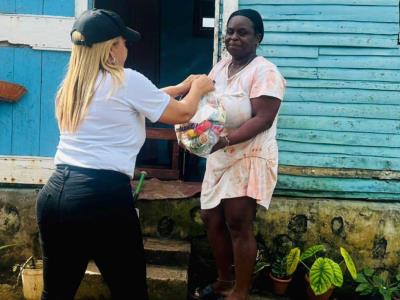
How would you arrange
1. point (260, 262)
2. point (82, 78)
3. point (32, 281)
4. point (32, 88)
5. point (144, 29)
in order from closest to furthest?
point (82, 78), point (32, 281), point (260, 262), point (32, 88), point (144, 29)

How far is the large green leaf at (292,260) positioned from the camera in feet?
12.0

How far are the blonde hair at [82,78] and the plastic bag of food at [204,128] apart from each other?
68cm

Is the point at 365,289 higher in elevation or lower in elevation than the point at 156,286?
lower

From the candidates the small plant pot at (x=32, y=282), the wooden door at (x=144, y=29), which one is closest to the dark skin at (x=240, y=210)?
the small plant pot at (x=32, y=282)

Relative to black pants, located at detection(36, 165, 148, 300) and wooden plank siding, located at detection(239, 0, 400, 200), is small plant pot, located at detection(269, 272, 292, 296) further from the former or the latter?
black pants, located at detection(36, 165, 148, 300)

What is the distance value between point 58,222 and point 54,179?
0.20 metres

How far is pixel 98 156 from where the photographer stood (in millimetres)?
2057

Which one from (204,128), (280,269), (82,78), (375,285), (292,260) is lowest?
(375,285)

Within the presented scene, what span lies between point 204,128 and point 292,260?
1.61m

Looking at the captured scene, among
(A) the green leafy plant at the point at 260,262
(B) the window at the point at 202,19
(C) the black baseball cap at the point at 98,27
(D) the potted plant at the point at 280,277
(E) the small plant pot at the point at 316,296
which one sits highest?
(B) the window at the point at 202,19

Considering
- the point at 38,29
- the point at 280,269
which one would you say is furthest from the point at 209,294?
the point at 38,29

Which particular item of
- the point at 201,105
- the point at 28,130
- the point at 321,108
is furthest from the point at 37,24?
the point at 321,108

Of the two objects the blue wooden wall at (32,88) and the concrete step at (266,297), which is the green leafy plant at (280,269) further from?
the blue wooden wall at (32,88)

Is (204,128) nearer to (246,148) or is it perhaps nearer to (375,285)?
(246,148)
